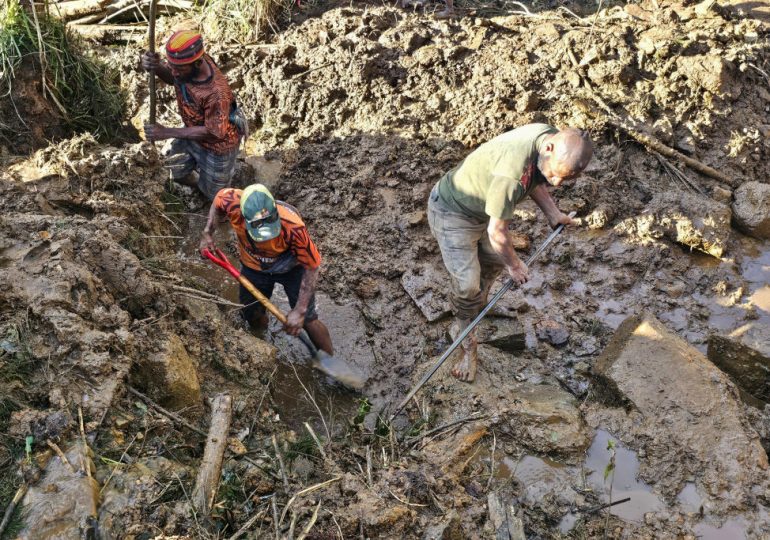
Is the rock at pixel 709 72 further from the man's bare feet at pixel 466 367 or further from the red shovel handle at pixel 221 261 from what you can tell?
the red shovel handle at pixel 221 261

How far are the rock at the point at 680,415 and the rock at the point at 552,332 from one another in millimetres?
458

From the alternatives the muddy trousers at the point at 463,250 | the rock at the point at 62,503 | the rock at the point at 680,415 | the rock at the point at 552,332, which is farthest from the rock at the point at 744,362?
the rock at the point at 62,503

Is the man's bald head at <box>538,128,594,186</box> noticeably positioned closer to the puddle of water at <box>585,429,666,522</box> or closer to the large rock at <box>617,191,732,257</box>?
the puddle of water at <box>585,429,666,522</box>

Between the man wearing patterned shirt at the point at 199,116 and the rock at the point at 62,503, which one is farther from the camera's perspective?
the man wearing patterned shirt at the point at 199,116

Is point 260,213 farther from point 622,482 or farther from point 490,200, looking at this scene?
point 622,482

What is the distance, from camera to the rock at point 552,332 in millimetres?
4879

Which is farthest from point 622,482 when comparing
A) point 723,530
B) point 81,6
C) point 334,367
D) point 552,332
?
point 81,6

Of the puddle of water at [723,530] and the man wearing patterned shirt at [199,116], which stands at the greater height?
Result: the man wearing patterned shirt at [199,116]

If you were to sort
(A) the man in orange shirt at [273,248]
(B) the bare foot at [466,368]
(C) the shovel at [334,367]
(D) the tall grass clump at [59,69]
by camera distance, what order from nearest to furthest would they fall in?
(A) the man in orange shirt at [273,248], (B) the bare foot at [466,368], (C) the shovel at [334,367], (D) the tall grass clump at [59,69]

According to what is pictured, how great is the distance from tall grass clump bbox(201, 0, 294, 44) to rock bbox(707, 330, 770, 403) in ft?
18.4

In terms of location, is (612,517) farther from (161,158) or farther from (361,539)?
(161,158)

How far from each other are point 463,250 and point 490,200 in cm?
58

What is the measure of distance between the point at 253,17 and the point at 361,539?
596cm

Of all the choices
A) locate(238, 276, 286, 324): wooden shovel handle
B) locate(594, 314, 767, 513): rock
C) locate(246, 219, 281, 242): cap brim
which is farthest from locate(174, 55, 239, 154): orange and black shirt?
locate(594, 314, 767, 513): rock
